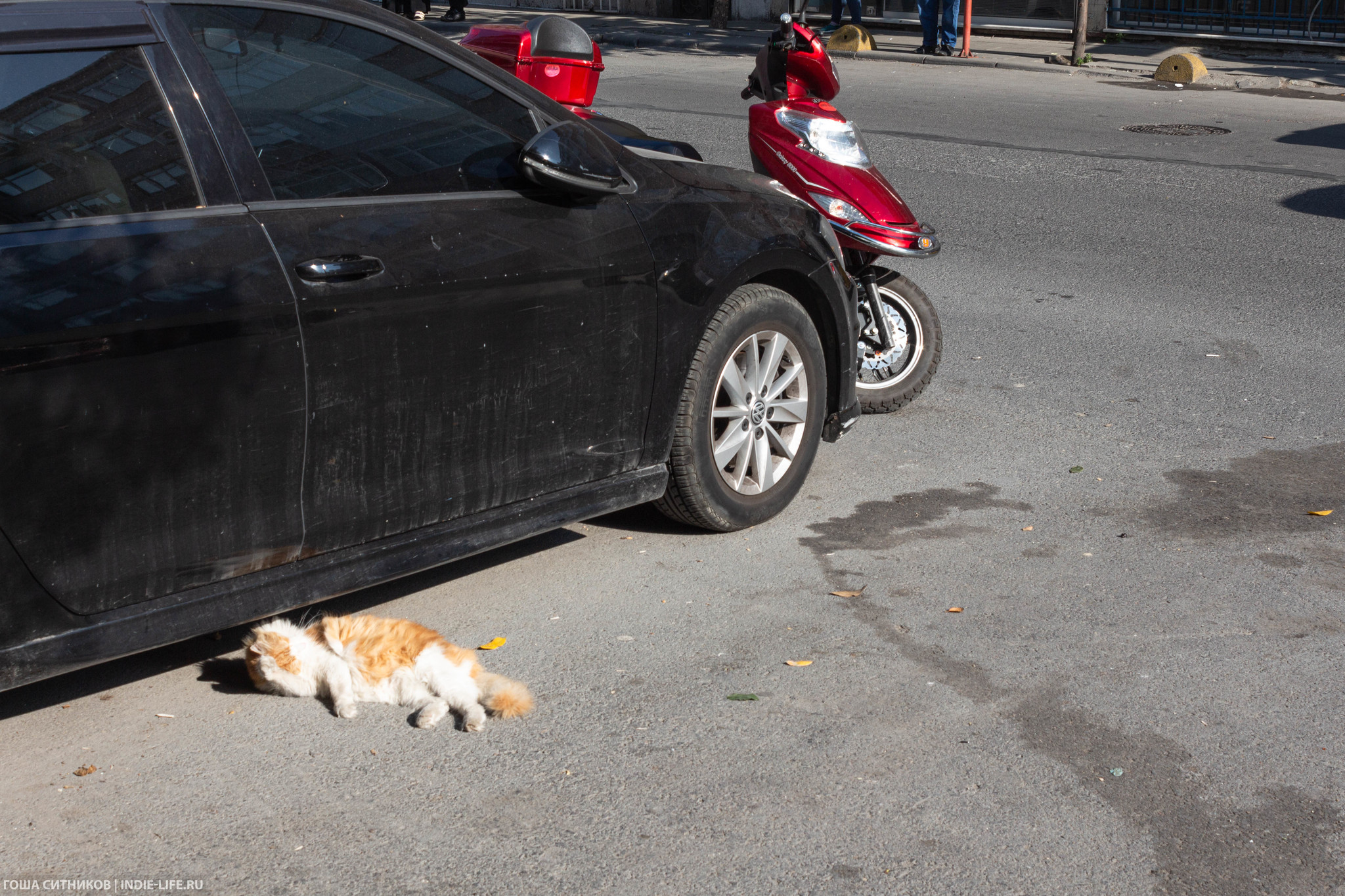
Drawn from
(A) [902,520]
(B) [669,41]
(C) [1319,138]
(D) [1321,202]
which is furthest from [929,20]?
(A) [902,520]

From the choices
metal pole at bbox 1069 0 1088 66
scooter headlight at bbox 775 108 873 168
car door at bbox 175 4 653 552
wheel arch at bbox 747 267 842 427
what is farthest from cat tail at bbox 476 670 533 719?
metal pole at bbox 1069 0 1088 66

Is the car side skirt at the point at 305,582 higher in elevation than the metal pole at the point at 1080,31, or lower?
lower

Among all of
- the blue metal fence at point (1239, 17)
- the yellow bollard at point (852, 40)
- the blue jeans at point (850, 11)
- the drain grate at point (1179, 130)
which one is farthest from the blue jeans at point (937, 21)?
the drain grate at point (1179, 130)

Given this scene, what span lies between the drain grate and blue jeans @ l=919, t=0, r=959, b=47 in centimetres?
740

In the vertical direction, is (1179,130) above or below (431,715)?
above

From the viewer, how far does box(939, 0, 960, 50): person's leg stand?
20000 millimetres

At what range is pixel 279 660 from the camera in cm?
353

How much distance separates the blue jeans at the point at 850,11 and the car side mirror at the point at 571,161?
20.1 meters

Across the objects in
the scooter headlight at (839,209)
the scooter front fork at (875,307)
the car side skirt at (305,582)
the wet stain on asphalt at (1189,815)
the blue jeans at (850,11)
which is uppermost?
the blue jeans at (850,11)

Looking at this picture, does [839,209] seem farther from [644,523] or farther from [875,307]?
[644,523]

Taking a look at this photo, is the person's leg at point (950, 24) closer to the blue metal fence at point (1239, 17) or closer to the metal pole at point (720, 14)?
the blue metal fence at point (1239, 17)

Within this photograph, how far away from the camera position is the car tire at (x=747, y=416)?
4297 millimetres

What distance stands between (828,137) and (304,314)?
10.2 ft

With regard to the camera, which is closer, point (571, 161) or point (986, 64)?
point (571, 161)
